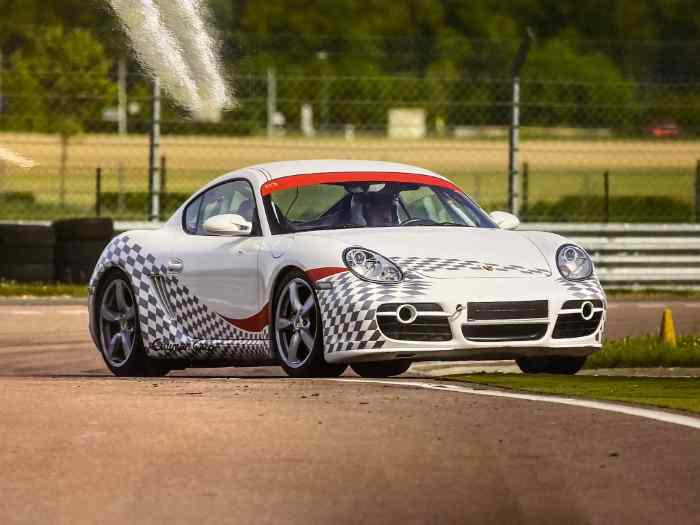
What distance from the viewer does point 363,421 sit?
8.26 metres

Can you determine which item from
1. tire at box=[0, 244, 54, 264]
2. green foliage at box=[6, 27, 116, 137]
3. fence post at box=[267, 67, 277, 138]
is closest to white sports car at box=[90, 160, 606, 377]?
fence post at box=[267, 67, 277, 138]

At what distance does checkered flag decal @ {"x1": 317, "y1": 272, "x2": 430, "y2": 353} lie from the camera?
33.3ft

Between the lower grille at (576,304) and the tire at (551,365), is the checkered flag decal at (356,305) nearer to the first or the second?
the lower grille at (576,304)

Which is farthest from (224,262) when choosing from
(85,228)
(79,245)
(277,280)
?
(79,245)

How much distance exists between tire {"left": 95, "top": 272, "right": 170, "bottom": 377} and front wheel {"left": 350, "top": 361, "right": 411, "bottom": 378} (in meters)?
1.65

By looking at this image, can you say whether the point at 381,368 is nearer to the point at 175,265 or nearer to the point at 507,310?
the point at 507,310

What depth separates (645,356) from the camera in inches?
531

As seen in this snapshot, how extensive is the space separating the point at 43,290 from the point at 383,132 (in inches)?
768

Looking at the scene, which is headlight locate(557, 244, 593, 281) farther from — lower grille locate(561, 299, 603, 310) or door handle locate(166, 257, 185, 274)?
door handle locate(166, 257, 185, 274)

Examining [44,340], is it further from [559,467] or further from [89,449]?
[559,467]

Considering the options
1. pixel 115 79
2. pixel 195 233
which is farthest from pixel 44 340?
pixel 115 79

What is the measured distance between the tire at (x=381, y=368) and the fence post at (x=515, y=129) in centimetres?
1027

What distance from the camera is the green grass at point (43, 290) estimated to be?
20797 millimetres

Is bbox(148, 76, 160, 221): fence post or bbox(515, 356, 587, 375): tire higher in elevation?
bbox(148, 76, 160, 221): fence post
